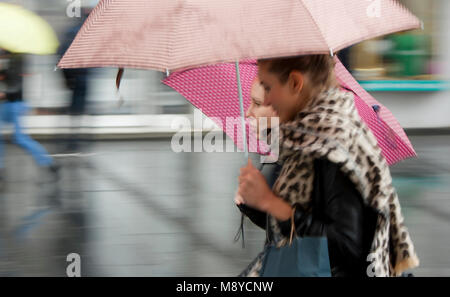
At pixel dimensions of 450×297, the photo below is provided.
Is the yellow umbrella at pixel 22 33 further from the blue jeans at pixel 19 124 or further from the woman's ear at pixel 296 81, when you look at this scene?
the woman's ear at pixel 296 81

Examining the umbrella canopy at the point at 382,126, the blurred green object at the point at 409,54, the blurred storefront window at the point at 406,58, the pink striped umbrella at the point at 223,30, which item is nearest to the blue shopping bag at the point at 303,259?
the pink striped umbrella at the point at 223,30

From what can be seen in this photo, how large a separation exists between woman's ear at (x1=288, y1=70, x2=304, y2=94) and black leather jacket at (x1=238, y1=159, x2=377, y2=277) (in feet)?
0.77

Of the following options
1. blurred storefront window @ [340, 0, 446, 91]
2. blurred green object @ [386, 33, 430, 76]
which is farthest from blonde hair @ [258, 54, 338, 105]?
blurred green object @ [386, 33, 430, 76]

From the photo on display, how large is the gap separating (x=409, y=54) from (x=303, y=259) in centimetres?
901

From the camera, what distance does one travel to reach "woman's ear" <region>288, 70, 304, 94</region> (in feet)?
6.11

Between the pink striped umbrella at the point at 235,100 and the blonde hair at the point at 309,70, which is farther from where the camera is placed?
the pink striped umbrella at the point at 235,100

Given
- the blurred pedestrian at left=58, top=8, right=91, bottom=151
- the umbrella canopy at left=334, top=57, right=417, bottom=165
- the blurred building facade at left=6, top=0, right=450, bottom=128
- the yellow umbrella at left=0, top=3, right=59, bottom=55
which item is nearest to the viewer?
the umbrella canopy at left=334, top=57, right=417, bottom=165

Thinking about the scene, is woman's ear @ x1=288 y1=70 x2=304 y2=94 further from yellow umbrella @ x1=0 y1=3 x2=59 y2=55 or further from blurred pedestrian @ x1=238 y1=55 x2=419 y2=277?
yellow umbrella @ x1=0 y1=3 x2=59 y2=55

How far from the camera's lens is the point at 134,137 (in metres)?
9.66

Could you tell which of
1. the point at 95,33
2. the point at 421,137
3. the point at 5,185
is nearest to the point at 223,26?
the point at 95,33

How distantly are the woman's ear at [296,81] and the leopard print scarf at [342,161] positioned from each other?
56 mm

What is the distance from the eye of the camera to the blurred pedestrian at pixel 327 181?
1741mm
